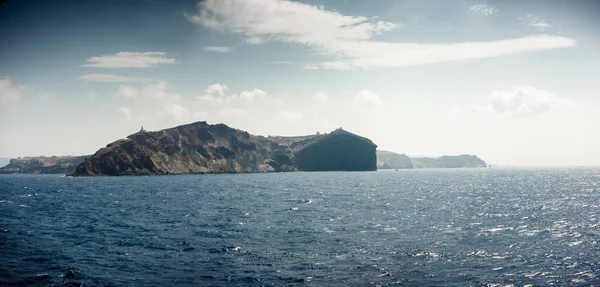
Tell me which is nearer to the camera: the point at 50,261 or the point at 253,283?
the point at 253,283

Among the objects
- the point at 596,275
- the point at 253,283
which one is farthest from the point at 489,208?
the point at 253,283

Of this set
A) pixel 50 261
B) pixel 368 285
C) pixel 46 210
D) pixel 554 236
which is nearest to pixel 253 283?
pixel 368 285

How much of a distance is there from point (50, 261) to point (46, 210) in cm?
4845

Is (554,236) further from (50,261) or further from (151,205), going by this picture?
(151,205)

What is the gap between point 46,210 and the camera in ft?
247

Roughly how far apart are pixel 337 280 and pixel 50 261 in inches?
1096

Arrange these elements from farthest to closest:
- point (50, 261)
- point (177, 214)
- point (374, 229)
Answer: point (177, 214), point (374, 229), point (50, 261)

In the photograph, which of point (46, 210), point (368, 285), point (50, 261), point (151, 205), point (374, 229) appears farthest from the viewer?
point (151, 205)

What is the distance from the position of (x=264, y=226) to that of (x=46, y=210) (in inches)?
2018

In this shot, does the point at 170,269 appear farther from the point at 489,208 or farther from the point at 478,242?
the point at 489,208

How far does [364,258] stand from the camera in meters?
36.1

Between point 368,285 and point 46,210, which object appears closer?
point 368,285

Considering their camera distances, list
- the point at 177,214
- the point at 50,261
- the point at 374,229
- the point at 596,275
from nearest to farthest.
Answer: the point at 596,275
the point at 50,261
the point at 374,229
the point at 177,214

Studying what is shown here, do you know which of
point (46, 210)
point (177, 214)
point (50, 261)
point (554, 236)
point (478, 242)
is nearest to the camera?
point (50, 261)
